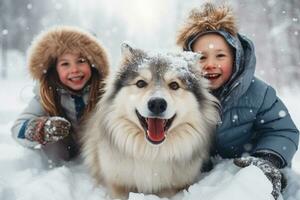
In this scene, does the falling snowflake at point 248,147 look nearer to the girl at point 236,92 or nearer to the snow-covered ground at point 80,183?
the girl at point 236,92

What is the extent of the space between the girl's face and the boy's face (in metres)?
1.19

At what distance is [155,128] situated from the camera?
304 cm

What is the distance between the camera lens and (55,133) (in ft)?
11.9

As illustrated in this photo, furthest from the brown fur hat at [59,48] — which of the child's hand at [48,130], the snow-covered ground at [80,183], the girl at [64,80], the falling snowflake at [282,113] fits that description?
the falling snowflake at [282,113]

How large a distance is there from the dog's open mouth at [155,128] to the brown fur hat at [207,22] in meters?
1.07

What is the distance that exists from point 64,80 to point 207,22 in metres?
1.50

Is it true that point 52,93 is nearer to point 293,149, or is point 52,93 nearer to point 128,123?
point 128,123

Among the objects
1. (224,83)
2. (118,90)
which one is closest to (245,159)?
(224,83)

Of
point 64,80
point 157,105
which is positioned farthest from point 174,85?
point 64,80

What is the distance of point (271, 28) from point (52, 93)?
15.7m

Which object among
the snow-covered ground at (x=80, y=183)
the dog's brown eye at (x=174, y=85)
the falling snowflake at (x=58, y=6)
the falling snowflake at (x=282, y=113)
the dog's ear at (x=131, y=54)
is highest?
the dog's ear at (x=131, y=54)

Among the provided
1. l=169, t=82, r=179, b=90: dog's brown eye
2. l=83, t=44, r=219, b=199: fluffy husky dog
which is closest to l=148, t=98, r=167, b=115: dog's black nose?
l=83, t=44, r=219, b=199: fluffy husky dog

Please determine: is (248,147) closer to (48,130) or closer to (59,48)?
(48,130)

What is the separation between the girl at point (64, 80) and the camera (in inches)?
161
